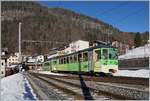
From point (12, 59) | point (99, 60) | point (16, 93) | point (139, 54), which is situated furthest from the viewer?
point (12, 59)

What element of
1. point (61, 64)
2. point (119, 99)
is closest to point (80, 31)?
point (61, 64)

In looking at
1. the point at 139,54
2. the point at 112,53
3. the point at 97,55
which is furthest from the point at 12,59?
the point at 97,55

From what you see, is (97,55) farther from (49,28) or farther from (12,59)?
(12,59)

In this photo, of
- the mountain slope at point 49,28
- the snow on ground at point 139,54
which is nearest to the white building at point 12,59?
the mountain slope at point 49,28

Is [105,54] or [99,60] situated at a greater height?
[105,54]

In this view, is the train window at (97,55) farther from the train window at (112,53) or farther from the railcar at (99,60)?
the train window at (112,53)

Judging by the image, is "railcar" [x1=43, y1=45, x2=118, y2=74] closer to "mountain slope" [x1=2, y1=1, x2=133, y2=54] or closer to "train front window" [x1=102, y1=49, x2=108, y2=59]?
"train front window" [x1=102, y1=49, x2=108, y2=59]

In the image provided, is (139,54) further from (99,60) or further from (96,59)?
A: (99,60)

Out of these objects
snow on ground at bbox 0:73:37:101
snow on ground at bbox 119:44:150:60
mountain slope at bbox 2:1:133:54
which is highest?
mountain slope at bbox 2:1:133:54

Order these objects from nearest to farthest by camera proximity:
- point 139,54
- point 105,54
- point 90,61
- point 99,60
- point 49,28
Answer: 1. point 99,60
2. point 105,54
3. point 90,61
4. point 139,54
5. point 49,28

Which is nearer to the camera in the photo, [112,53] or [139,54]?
[112,53]

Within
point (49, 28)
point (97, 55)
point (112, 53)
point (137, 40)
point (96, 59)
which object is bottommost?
point (96, 59)

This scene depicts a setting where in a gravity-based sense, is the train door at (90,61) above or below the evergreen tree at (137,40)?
below

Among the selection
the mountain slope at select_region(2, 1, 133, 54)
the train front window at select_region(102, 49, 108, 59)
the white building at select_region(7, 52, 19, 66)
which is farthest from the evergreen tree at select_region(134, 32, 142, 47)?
the train front window at select_region(102, 49, 108, 59)
